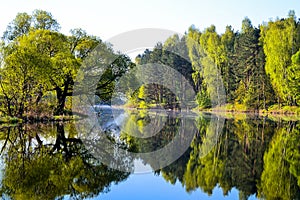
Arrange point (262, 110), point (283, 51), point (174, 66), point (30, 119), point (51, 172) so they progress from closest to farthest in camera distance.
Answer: point (51, 172)
point (30, 119)
point (283, 51)
point (262, 110)
point (174, 66)

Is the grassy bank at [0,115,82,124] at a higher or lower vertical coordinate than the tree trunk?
lower

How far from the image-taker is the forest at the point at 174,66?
79.3 ft

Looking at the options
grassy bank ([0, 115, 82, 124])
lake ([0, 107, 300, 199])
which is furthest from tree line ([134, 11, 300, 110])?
lake ([0, 107, 300, 199])

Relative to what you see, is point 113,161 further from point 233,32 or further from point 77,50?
point 233,32

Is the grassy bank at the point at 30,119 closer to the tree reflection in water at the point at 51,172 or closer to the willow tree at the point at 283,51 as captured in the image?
the tree reflection in water at the point at 51,172

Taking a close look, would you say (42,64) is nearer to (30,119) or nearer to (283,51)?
(30,119)

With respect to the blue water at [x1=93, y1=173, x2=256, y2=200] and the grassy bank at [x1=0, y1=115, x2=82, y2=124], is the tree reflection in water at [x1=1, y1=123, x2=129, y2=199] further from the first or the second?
the grassy bank at [x1=0, y1=115, x2=82, y2=124]

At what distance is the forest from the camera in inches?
951

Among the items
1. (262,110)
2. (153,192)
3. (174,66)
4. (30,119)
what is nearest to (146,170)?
A: (153,192)

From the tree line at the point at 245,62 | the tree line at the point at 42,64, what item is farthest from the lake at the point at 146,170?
the tree line at the point at 245,62

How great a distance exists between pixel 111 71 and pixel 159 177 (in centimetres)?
2259

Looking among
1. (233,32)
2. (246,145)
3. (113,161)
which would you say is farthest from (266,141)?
(233,32)

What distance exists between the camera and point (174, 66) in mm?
65375

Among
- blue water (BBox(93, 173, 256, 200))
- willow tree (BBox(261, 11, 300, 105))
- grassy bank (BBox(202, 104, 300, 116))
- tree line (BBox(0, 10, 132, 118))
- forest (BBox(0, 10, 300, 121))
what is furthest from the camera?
willow tree (BBox(261, 11, 300, 105))
